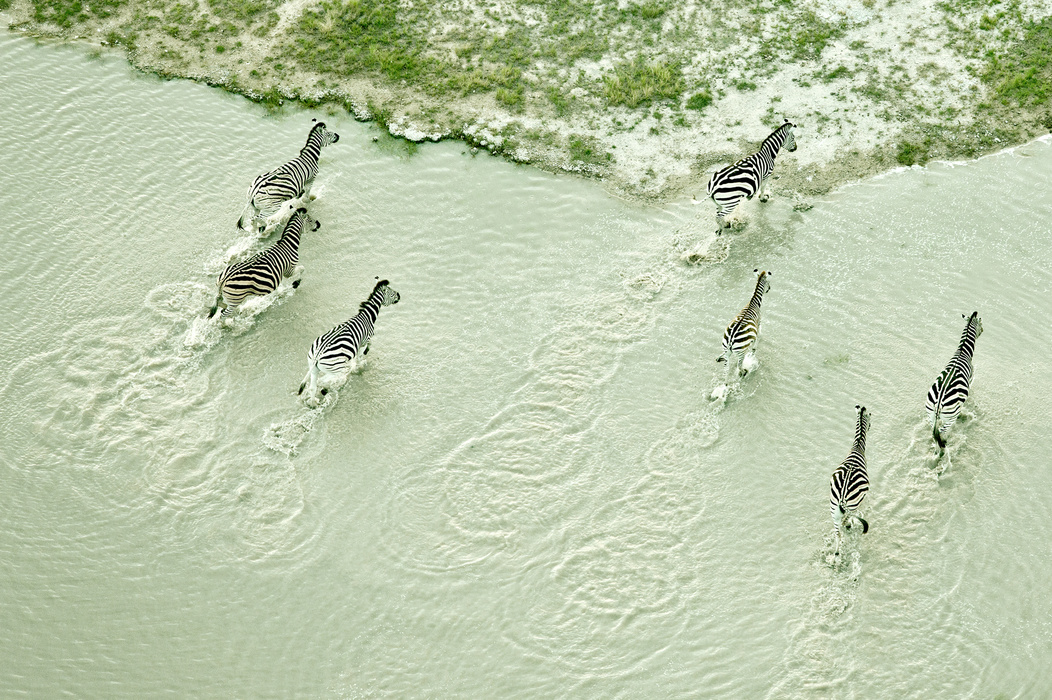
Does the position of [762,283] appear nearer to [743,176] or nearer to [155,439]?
[743,176]

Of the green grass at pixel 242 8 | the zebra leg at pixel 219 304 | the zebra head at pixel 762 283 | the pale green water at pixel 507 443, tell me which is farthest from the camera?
the green grass at pixel 242 8

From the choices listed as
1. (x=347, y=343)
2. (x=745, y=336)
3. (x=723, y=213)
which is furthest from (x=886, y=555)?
(x=347, y=343)

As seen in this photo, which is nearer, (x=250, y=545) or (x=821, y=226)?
(x=250, y=545)

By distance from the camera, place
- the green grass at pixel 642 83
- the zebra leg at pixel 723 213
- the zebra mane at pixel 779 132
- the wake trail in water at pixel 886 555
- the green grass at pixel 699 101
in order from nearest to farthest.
Result: 1. the wake trail in water at pixel 886 555
2. the zebra leg at pixel 723 213
3. the zebra mane at pixel 779 132
4. the green grass at pixel 699 101
5. the green grass at pixel 642 83

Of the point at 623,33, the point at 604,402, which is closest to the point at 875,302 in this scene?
the point at 604,402

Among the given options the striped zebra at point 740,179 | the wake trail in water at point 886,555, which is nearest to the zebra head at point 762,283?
the striped zebra at point 740,179

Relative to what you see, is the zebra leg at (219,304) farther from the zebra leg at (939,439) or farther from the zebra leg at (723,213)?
the zebra leg at (939,439)

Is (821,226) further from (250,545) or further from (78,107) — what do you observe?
(78,107)

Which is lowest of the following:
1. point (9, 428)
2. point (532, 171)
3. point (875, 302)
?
point (9, 428)

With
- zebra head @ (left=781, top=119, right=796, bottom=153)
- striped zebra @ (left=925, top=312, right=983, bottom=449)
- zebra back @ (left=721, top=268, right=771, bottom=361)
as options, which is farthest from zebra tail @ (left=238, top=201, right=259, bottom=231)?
striped zebra @ (left=925, top=312, right=983, bottom=449)
